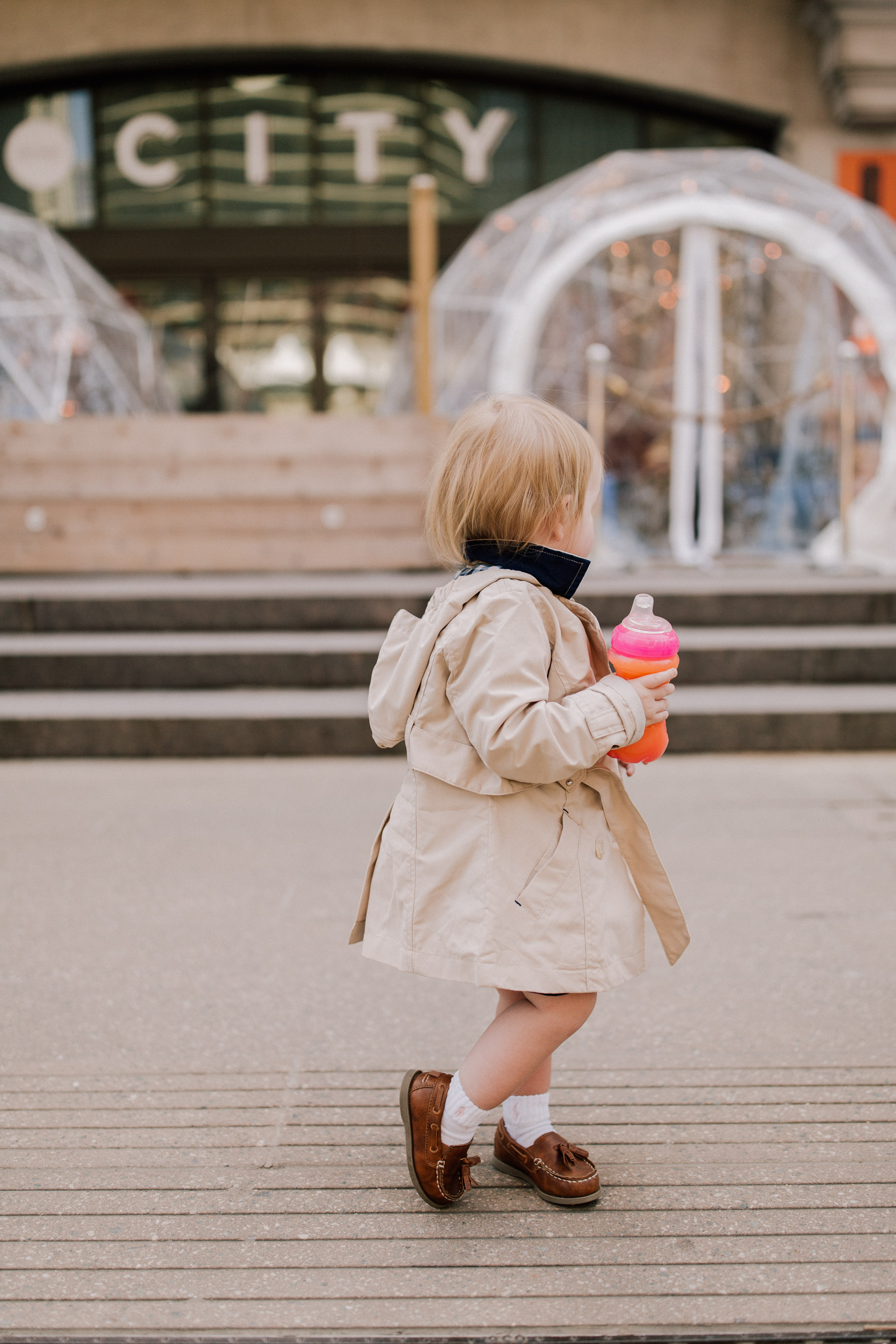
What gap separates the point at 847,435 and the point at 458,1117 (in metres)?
6.44

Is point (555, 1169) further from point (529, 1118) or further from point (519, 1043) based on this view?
point (519, 1043)

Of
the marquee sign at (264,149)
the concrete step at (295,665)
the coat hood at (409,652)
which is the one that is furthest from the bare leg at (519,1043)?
the marquee sign at (264,149)

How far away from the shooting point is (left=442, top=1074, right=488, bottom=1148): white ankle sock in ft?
6.42

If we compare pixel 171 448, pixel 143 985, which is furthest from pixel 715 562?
pixel 143 985

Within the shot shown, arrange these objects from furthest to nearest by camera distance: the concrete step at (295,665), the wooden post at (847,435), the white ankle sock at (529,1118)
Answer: the wooden post at (847,435), the concrete step at (295,665), the white ankle sock at (529,1118)

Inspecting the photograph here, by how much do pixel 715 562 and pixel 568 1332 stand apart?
257 inches

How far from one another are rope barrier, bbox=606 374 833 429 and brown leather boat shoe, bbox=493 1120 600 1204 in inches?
238

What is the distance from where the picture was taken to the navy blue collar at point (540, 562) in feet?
6.23

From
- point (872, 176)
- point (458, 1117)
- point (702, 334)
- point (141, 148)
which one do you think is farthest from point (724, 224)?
point (141, 148)

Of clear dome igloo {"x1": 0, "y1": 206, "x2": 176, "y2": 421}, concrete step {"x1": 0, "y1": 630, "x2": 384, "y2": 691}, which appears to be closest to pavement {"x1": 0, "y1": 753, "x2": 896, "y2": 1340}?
concrete step {"x1": 0, "y1": 630, "x2": 384, "y2": 691}

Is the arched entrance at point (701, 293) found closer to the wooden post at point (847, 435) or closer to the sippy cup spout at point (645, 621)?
the wooden post at point (847, 435)

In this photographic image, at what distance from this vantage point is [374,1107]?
2.36 m

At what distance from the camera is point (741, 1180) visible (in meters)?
2.08

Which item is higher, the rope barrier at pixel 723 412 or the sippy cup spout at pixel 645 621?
the rope barrier at pixel 723 412
